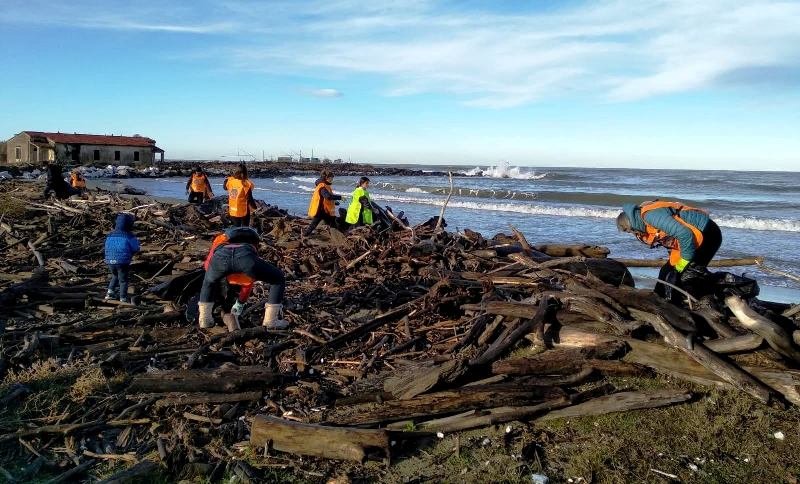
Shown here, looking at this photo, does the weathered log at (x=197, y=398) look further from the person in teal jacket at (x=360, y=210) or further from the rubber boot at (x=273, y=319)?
the person in teal jacket at (x=360, y=210)

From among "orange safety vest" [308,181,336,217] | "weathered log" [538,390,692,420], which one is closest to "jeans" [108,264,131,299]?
"orange safety vest" [308,181,336,217]

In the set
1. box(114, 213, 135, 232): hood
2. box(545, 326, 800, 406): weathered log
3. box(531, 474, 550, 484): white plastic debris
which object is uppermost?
box(114, 213, 135, 232): hood

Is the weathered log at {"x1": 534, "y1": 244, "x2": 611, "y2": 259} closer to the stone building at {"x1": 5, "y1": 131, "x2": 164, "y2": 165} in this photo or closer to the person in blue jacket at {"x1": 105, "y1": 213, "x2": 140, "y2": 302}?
the person in blue jacket at {"x1": 105, "y1": 213, "x2": 140, "y2": 302}

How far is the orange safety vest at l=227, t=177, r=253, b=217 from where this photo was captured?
12.3 meters

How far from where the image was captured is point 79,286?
29.5ft

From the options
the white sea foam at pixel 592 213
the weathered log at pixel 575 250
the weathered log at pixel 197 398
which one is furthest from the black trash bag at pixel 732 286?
the white sea foam at pixel 592 213

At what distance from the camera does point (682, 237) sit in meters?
6.44

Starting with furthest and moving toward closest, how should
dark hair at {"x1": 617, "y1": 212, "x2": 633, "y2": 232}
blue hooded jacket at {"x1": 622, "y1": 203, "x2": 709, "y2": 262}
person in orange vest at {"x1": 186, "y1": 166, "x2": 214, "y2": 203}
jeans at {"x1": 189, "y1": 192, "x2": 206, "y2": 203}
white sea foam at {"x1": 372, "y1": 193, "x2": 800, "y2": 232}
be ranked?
1. white sea foam at {"x1": 372, "y1": 193, "x2": 800, "y2": 232}
2. jeans at {"x1": 189, "y1": 192, "x2": 206, "y2": 203}
3. person in orange vest at {"x1": 186, "y1": 166, "x2": 214, "y2": 203}
4. dark hair at {"x1": 617, "y1": 212, "x2": 633, "y2": 232}
5. blue hooded jacket at {"x1": 622, "y1": 203, "x2": 709, "y2": 262}

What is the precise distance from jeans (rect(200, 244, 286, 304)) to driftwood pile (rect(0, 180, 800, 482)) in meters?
0.60

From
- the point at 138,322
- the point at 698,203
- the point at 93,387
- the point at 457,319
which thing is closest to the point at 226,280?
the point at 138,322

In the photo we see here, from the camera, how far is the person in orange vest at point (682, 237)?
6451mm

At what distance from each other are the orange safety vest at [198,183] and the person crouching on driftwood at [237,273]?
12271 mm

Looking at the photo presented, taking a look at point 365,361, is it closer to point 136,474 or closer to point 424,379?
point 424,379

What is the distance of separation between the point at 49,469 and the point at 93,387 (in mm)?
1121
